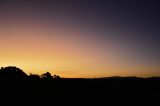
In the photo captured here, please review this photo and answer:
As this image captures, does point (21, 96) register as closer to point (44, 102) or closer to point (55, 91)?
point (44, 102)

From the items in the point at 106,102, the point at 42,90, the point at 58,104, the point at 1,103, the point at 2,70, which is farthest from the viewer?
the point at 2,70

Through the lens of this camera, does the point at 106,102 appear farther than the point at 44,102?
Yes

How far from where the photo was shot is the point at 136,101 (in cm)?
3275

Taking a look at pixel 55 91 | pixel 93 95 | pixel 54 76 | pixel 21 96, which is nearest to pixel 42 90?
pixel 55 91

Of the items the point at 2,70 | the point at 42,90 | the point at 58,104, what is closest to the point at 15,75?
the point at 2,70

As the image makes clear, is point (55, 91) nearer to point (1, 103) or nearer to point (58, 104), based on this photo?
point (58, 104)

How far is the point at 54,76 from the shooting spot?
51.0 m

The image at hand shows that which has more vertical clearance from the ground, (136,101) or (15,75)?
(15,75)

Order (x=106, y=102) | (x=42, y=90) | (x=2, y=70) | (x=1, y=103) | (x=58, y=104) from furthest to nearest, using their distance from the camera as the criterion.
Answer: (x=2, y=70) < (x=42, y=90) < (x=106, y=102) < (x=58, y=104) < (x=1, y=103)

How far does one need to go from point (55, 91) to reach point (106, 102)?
7.84m

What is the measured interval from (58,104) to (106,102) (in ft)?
22.7

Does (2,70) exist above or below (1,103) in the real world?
above

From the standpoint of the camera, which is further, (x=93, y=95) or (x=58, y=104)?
(x=93, y=95)

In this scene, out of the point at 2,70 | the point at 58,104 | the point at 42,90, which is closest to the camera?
the point at 58,104
